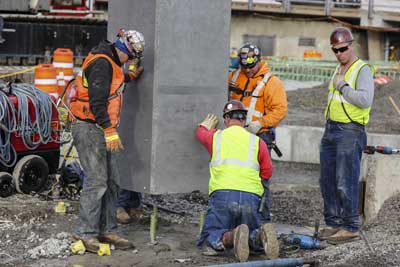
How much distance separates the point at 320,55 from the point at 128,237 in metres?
22.7

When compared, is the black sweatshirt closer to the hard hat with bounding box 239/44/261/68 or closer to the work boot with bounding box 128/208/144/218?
the hard hat with bounding box 239/44/261/68

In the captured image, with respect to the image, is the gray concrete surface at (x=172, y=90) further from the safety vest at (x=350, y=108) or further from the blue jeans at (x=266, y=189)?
the safety vest at (x=350, y=108)

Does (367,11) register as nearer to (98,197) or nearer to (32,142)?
(32,142)

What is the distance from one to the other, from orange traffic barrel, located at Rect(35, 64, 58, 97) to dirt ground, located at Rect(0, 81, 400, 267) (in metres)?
5.61

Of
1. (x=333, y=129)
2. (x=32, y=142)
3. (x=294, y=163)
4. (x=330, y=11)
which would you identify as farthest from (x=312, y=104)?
(x=333, y=129)

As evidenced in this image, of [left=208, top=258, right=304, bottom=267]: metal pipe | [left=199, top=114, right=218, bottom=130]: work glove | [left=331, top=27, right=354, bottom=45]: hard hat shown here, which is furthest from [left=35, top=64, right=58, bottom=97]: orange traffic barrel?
[left=208, top=258, right=304, bottom=267]: metal pipe

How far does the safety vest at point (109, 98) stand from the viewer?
335 inches

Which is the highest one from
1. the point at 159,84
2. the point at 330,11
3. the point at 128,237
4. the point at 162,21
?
the point at 330,11

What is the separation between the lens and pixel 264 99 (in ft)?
31.7

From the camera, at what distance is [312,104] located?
23000 millimetres

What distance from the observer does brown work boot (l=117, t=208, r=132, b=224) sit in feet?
32.5

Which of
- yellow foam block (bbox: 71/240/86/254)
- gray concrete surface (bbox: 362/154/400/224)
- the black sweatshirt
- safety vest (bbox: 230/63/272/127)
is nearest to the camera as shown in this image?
the black sweatshirt

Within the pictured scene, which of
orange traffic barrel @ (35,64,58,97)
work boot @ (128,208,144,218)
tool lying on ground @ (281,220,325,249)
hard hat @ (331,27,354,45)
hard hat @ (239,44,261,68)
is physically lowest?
tool lying on ground @ (281,220,325,249)

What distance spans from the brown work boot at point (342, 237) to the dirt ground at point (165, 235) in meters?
0.16
